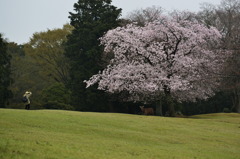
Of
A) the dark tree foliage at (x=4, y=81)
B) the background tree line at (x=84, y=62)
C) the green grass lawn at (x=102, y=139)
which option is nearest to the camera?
the green grass lawn at (x=102, y=139)

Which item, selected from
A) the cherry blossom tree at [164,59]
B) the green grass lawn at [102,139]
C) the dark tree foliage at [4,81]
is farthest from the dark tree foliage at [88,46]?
the green grass lawn at [102,139]

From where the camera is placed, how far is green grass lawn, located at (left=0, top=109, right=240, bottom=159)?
11797 mm

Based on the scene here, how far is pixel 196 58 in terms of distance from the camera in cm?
3516

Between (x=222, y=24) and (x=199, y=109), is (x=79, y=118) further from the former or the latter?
(x=199, y=109)

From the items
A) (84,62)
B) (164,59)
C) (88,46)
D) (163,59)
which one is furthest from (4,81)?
(164,59)

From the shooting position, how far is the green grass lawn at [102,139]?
464 inches

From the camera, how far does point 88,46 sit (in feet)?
145

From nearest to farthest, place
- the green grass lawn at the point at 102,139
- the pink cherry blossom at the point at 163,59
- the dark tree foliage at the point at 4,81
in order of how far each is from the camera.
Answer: the green grass lawn at the point at 102,139 → the pink cherry blossom at the point at 163,59 → the dark tree foliage at the point at 4,81

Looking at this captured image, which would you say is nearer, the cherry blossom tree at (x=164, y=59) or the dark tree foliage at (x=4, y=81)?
the cherry blossom tree at (x=164, y=59)

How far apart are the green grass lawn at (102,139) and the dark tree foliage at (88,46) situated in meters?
19.7

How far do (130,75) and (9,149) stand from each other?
80.0 ft

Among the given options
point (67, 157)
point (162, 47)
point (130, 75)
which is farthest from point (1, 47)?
point (67, 157)

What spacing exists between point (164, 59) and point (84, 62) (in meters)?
13.4

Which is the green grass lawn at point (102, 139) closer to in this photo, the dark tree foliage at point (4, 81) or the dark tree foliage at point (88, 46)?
the dark tree foliage at point (88, 46)
